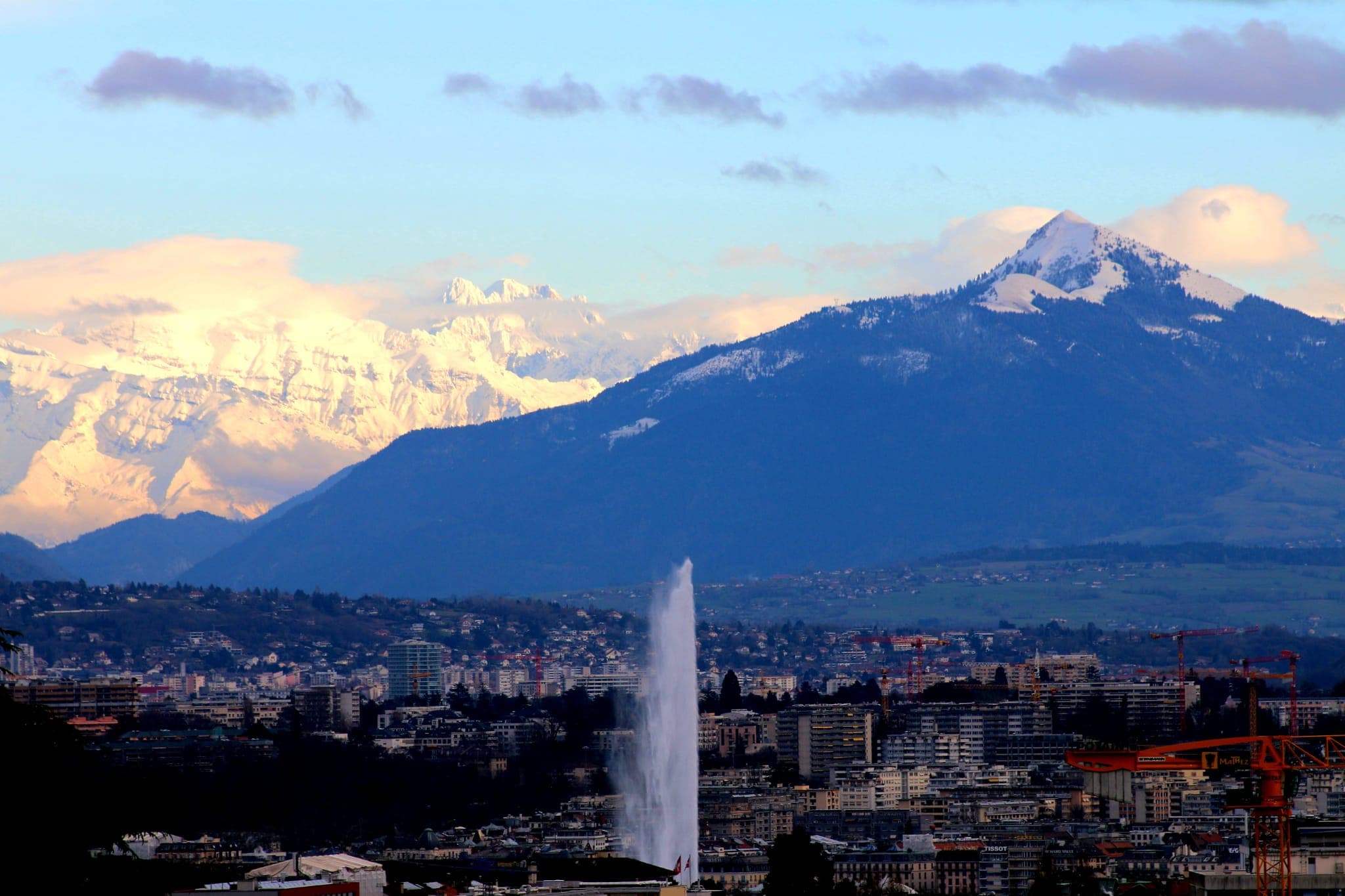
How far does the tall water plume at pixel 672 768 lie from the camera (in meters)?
102

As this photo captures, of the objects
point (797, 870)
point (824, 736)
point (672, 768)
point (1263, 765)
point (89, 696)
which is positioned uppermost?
point (89, 696)

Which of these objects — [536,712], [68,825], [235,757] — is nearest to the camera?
[68,825]

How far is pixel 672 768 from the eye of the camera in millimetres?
110000

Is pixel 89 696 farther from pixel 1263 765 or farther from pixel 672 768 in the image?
pixel 1263 765

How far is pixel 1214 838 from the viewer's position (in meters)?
102

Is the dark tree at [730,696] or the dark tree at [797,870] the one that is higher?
the dark tree at [730,696]

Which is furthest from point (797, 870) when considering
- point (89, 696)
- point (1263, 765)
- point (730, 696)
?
point (89, 696)

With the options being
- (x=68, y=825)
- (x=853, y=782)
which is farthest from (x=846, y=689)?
(x=68, y=825)

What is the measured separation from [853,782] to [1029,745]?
26.1m

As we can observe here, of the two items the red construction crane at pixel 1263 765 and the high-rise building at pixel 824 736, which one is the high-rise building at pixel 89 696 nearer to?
the high-rise building at pixel 824 736

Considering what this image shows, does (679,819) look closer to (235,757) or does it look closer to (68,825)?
(235,757)

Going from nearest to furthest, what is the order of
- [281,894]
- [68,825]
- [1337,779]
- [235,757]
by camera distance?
[68,825] → [281,894] → [1337,779] → [235,757]

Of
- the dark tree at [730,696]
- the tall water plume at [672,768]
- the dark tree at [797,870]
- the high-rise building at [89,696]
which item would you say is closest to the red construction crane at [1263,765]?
the dark tree at [797,870]

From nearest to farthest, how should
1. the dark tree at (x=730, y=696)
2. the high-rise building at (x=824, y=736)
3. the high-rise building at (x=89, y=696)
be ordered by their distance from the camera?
1. the high-rise building at (x=824, y=736)
2. the high-rise building at (x=89, y=696)
3. the dark tree at (x=730, y=696)
